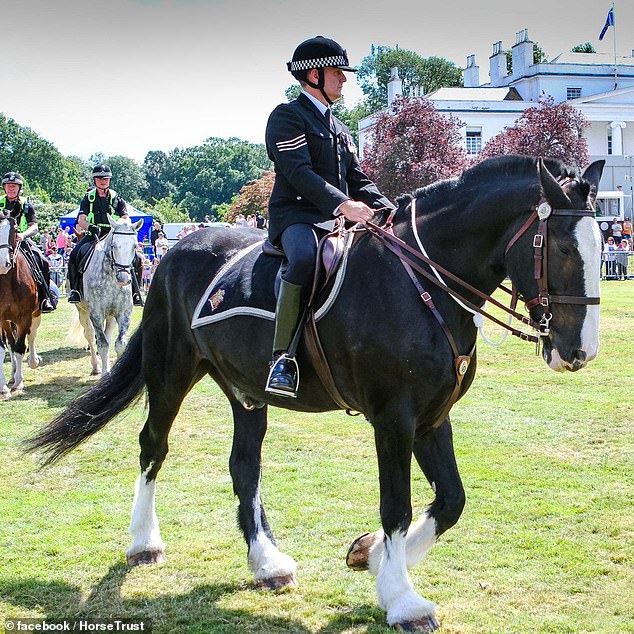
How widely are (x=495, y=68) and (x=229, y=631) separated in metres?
87.2

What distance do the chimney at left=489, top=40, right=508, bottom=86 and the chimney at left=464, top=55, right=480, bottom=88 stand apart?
148cm

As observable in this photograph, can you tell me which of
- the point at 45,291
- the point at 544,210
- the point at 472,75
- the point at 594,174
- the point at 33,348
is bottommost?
the point at 33,348

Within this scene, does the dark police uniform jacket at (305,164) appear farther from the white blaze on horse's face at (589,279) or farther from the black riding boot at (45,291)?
the black riding boot at (45,291)

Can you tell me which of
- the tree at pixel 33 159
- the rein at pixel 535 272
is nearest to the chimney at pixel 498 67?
the tree at pixel 33 159

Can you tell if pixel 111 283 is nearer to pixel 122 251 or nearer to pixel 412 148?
pixel 122 251

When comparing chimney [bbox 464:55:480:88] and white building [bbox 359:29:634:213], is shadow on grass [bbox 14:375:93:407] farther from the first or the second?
chimney [bbox 464:55:480:88]

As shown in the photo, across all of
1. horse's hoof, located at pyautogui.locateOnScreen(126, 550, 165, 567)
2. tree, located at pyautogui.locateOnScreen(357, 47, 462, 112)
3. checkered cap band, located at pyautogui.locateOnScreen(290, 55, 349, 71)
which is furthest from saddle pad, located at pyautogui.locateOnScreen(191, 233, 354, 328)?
tree, located at pyautogui.locateOnScreen(357, 47, 462, 112)

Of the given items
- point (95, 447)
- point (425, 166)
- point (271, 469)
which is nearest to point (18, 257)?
→ point (95, 447)

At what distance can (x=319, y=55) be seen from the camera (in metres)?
5.58

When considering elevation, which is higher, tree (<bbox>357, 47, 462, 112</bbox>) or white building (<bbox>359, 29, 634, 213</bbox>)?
tree (<bbox>357, 47, 462, 112</bbox>)

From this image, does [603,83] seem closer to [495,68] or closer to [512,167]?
[495,68]

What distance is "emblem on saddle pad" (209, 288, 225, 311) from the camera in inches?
244


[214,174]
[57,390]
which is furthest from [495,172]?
[214,174]

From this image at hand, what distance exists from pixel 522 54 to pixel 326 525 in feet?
261
